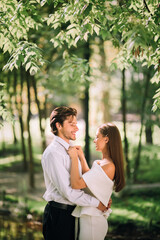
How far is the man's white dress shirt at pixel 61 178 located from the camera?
2.84 m

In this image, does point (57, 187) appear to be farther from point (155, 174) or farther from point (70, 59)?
point (155, 174)

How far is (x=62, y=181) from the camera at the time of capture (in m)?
2.83

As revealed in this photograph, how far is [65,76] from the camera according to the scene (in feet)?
14.3

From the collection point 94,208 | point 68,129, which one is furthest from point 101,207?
point 68,129

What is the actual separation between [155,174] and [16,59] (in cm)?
877

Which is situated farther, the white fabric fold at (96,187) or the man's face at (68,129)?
the man's face at (68,129)

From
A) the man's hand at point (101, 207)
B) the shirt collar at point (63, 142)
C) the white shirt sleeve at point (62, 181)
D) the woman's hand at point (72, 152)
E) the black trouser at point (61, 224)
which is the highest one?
the shirt collar at point (63, 142)

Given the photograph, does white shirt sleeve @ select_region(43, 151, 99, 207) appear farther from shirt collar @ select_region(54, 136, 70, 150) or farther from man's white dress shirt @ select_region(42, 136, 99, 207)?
shirt collar @ select_region(54, 136, 70, 150)

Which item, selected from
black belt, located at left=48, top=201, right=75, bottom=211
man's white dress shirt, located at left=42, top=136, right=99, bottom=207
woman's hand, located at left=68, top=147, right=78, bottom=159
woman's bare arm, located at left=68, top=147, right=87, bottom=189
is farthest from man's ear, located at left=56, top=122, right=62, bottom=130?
black belt, located at left=48, top=201, right=75, bottom=211

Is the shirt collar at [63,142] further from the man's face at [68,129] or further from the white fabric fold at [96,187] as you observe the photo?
the white fabric fold at [96,187]

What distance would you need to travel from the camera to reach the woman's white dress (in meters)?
2.90

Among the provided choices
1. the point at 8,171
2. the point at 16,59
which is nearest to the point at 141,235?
the point at 16,59

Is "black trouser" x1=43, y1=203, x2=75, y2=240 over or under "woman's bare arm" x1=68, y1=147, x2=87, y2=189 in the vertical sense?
under

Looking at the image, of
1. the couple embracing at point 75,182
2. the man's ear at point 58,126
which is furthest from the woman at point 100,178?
the man's ear at point 58,126
